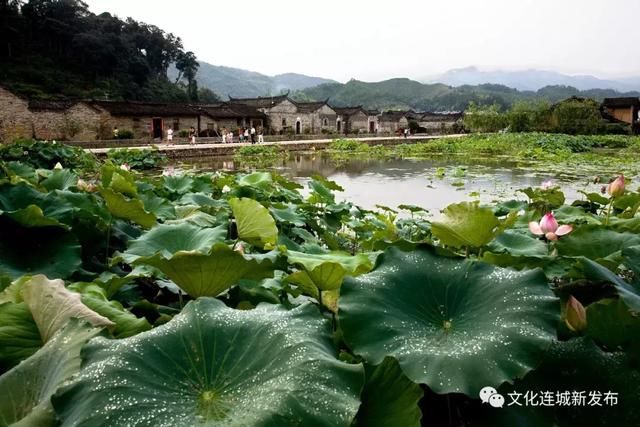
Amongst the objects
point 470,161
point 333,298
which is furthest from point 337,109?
point 333,298

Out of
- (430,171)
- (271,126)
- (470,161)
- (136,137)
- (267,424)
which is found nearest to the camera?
(267,424)

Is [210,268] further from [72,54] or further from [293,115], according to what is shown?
[72,54]

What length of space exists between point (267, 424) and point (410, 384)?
266 millimetres

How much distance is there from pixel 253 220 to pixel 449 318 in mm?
1048

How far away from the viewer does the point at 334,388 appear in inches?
31.1

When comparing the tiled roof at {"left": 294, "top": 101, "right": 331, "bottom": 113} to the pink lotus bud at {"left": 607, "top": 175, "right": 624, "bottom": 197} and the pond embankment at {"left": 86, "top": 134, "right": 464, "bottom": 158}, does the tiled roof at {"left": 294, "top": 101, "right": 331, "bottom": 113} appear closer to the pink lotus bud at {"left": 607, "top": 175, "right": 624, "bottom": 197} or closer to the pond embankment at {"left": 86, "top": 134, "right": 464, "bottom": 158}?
the pond embankment at {"left": 86, "top": 134, "right": 464, "bottom": 158}

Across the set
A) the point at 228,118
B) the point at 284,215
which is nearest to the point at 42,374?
the point at 284,215

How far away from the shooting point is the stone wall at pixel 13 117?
2086cm

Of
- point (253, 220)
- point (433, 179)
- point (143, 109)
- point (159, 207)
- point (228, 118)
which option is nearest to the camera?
point (253, 220)

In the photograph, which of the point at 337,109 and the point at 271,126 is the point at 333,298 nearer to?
the point at 271,126

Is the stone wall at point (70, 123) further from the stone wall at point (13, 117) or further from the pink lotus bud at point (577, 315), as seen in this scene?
the pink lotus bud at point (577, 315)

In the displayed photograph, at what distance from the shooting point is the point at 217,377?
0.85m

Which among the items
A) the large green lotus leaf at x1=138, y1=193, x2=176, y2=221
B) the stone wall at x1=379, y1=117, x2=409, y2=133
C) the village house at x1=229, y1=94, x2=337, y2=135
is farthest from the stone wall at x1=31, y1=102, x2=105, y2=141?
the stone wall at x1=379, y1=117, x2=409, y2=133

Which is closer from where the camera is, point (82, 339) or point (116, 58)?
point (82, 339)
